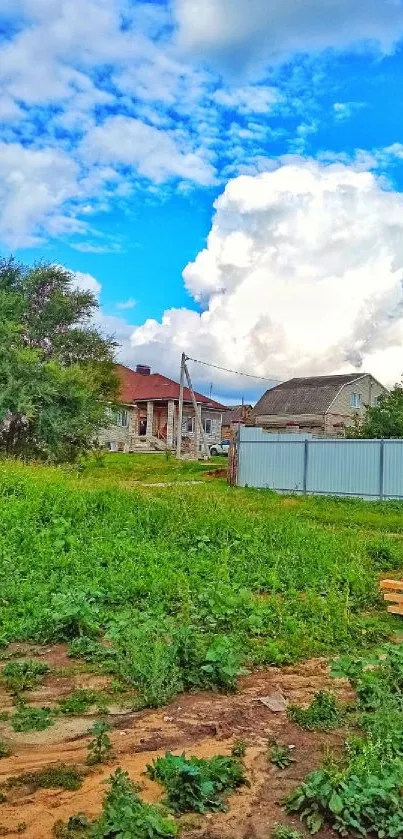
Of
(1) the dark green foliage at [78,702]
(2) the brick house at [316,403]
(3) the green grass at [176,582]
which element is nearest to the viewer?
(1) the dark green foliage at [78,702]

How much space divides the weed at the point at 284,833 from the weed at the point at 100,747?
102 cm

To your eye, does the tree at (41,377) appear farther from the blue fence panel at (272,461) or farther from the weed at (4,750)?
the weed at (4,750)

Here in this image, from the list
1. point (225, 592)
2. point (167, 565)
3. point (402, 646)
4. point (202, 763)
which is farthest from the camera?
point (167, 565)

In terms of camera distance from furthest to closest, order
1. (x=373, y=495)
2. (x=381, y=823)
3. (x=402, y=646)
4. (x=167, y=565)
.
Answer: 1. (x=373, y=495)
2. (x=167, y=565)
3. (x=402, y=646)
4. (x=381, y=823)

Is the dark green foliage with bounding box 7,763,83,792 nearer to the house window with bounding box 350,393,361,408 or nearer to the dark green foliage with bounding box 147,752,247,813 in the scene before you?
the dark green foliage with bounding box 147,752,247,813

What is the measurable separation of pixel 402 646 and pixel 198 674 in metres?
1.62

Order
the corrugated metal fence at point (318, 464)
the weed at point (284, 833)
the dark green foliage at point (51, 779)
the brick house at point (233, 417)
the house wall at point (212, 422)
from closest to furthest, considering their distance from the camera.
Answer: the weed at point (284, 833)
the dark green foliage at point (51, 779)
the corrugated metal fence at point (318, 464)
the brick house at point (233, 417)
the house wall at point (212, 422)

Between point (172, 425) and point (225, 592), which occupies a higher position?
point (172, 425)

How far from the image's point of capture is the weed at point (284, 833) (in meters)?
2.91

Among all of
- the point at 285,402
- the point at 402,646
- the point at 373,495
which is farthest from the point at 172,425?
the point at 402,646

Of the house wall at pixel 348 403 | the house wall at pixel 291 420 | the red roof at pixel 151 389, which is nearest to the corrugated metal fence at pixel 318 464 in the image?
the house wall at pixel 348 403

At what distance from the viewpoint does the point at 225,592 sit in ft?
23.1

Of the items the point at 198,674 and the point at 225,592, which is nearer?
the point at 198,674

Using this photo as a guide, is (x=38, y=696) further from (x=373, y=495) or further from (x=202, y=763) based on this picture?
(x=373, y=495)
